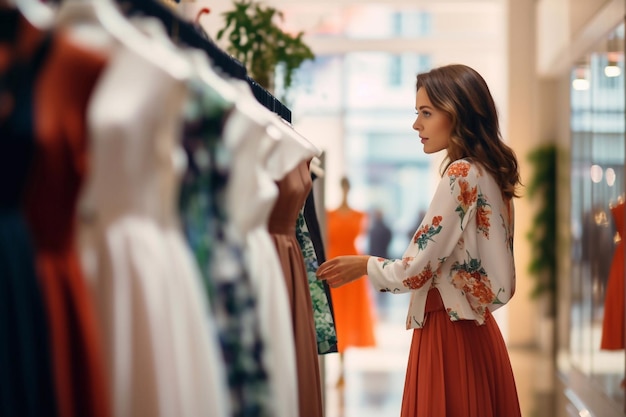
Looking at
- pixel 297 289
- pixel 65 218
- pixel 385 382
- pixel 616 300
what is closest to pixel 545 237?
pixel 385 382

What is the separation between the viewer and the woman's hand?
2883 millimetres

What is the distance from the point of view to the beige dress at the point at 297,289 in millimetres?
2385

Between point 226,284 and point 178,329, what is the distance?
32 centimetres

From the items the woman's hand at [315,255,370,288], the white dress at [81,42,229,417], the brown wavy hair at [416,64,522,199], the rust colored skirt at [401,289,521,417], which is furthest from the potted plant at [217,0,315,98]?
the white dress at [81,42,229,417]

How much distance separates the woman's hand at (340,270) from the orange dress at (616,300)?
3382mm

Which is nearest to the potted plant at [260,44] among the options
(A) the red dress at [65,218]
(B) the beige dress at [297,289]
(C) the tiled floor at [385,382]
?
(C) the tiled floor at [385,382]

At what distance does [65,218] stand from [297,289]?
1.16 meters

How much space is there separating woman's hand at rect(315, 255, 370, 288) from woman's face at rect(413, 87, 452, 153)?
472 mm

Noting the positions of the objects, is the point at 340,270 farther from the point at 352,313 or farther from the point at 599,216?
the point at 352,313

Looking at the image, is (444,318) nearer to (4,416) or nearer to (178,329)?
(178,329)

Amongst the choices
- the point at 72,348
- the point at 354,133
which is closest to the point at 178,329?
the point at 72,348

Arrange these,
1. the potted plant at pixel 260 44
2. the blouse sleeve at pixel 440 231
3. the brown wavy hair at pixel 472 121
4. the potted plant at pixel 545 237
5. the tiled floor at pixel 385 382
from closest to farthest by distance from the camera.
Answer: the blouse sleeve at pixel 440 231 < the brown wavy hair at pixel 472 121 < the potted plant at pixel 260 44 < the tiled floor at pixel 385 382 < the potted plant at pixel 545 237

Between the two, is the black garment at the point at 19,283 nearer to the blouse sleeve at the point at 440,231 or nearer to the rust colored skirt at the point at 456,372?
the blouse sleeve at the point at 440,231

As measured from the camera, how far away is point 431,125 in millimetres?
3047
